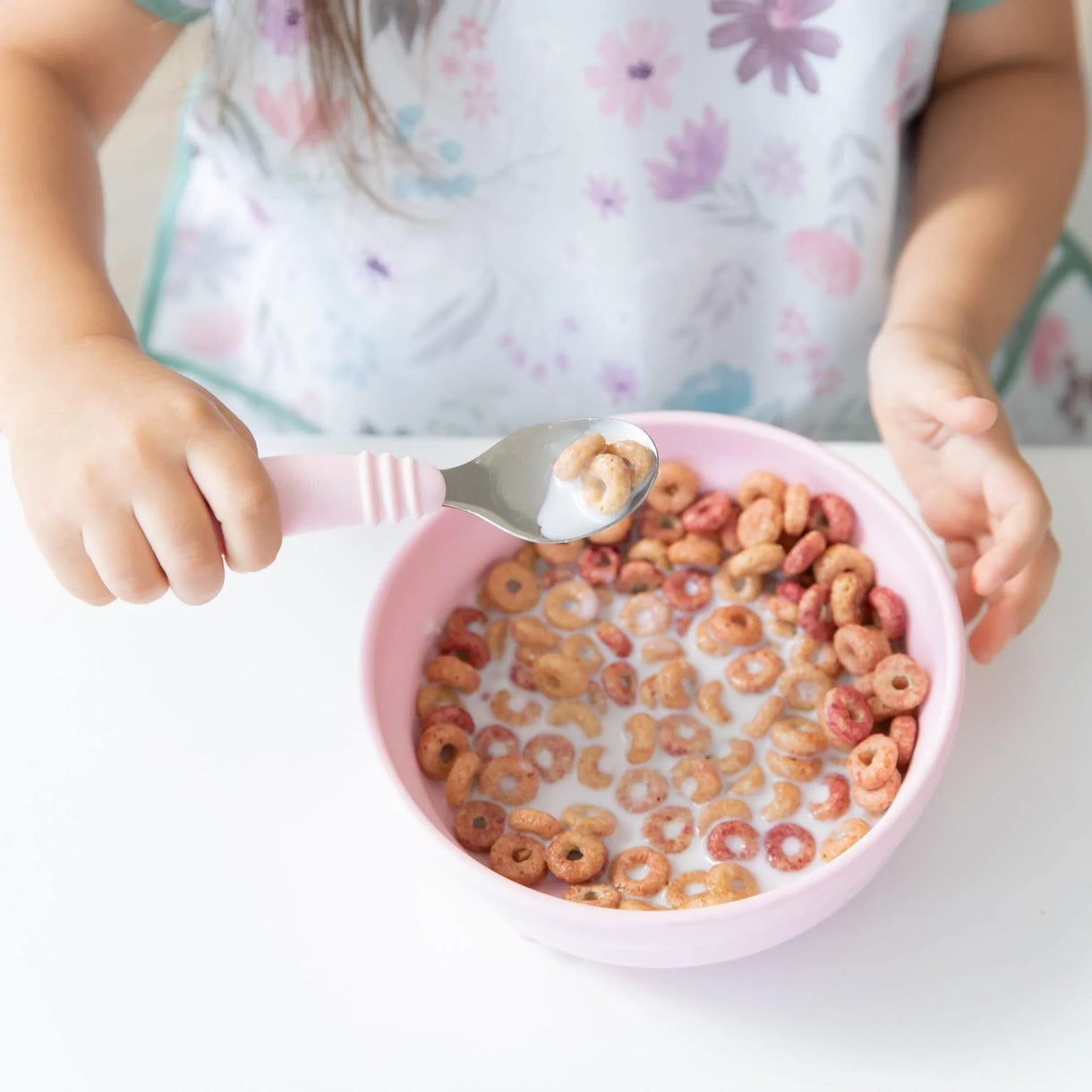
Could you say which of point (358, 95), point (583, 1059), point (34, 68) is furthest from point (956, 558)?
point (34, 68)

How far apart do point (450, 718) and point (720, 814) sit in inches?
5.8

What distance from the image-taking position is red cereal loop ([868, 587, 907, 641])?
0.61 m

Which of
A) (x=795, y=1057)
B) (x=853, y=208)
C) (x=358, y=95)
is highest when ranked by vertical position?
(x=358, y=95)

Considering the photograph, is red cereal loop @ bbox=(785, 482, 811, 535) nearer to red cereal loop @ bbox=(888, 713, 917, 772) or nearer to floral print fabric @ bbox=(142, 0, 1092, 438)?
red cereal loop @ bbox=(888, 713, 917, 772)

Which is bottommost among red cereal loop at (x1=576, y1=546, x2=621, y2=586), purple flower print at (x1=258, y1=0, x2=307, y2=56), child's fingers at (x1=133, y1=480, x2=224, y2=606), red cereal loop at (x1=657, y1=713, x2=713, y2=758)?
red cereal loop at (x1=657, y1=713, x2=713, y2=758)

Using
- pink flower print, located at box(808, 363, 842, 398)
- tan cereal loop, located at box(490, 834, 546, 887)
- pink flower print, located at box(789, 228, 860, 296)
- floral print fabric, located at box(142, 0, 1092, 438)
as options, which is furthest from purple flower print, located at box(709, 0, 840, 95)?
tan cereal loop, located at box(490, 834, 546, 887)

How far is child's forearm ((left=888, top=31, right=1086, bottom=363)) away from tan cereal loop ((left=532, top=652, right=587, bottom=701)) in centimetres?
32

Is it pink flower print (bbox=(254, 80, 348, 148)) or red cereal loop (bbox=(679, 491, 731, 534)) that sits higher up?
pink flower print (bbox=(254, 80, 348, 148))

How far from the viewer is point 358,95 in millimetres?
760

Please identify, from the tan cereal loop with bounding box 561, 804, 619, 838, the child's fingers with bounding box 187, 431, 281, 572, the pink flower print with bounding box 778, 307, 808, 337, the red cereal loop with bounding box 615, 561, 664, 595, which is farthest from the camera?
the pink flower print with bounding box 778, 307, 808, 337

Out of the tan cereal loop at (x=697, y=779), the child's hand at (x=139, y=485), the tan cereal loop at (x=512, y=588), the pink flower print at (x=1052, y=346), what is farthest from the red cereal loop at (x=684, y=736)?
the pink flower print at (x=1052, y=346)

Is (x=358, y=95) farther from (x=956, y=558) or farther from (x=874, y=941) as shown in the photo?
(x=874, y=941)

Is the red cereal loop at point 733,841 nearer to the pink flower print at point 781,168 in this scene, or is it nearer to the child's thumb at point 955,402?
the child's thumb at point 955,402

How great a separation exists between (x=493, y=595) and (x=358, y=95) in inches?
13.9
